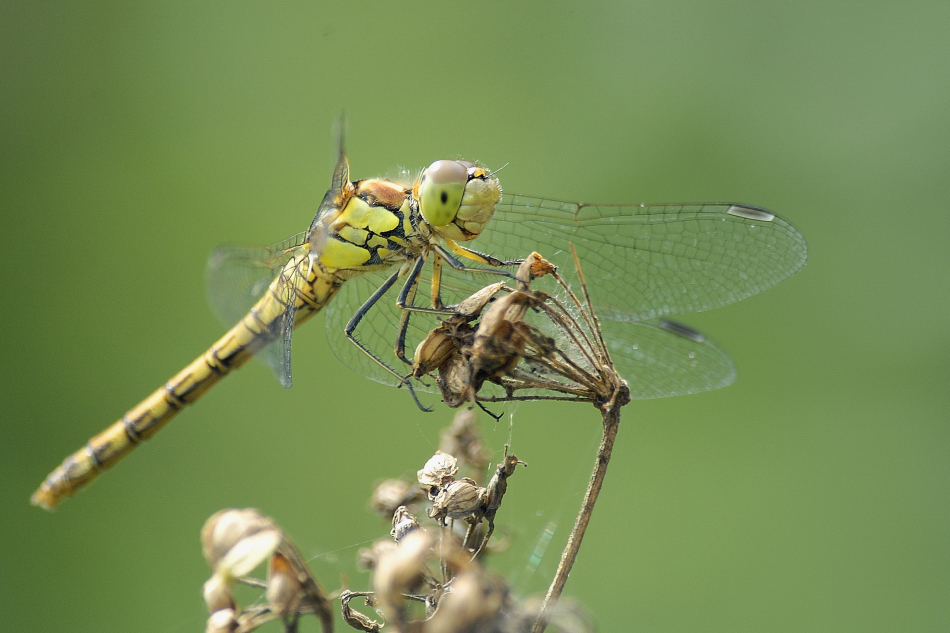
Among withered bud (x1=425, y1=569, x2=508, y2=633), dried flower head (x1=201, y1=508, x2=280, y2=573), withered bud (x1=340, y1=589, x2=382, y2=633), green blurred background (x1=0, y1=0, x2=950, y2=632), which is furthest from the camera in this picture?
green blurred background (x1=0, y1=0, x2=950, y2=632)

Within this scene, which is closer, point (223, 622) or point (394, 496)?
point (223, 622)

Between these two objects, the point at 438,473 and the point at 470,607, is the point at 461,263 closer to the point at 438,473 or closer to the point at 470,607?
the point at 438,473

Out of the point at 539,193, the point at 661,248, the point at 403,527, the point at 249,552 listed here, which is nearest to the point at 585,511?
the point at 403,527

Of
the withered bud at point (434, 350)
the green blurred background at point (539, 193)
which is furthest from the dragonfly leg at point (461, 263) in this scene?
the green blurred background at point (539, 193)

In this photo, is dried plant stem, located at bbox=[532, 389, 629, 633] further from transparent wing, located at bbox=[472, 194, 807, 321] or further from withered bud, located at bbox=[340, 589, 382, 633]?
transparent wing, located at bbox=[472, 194, 807, 321]

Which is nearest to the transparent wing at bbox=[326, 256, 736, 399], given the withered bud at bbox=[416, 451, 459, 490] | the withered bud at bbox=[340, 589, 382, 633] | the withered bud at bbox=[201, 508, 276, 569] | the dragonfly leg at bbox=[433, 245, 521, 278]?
the dragonfly leg at bbox=[433, 245, 521, 278]

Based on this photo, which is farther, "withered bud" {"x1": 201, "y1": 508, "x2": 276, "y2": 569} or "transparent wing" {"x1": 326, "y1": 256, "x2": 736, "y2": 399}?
"transparent wing" {"x1": 326, "y1": 256, "x2": 736, "y2": 399}
